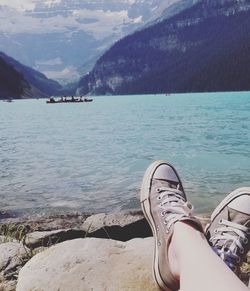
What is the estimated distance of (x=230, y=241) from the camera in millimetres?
3695

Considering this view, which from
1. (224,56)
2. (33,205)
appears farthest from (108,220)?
(224,56)

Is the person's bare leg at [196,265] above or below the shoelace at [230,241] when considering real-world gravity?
above

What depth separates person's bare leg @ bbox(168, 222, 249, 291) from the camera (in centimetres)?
256

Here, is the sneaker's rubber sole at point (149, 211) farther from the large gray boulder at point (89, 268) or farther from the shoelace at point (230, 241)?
the shoelace at point (230, 241)

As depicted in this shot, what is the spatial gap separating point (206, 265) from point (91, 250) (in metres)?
1.61

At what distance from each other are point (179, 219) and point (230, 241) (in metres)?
0.42

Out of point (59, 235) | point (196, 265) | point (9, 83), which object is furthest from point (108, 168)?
point (9, 83)

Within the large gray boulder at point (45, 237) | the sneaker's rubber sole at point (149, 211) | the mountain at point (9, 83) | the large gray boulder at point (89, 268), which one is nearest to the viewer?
the sneaker's rubber sole at point (149, 211)

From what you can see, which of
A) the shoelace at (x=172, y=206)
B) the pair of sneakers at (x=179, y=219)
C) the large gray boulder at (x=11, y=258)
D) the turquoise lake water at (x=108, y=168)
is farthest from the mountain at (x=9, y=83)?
the shoelace at (x=172, y=206)

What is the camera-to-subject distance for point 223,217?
410 cm

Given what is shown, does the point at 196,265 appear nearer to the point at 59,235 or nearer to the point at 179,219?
the point at 179,219

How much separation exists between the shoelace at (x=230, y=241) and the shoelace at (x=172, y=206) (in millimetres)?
290

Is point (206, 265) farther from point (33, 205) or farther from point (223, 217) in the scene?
point (33, 205)

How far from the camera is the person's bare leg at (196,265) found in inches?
101
